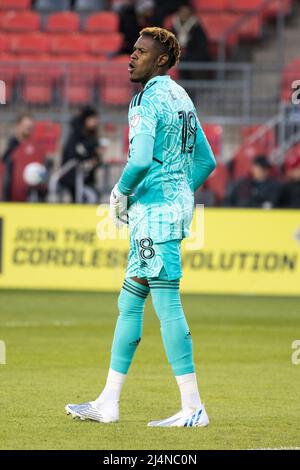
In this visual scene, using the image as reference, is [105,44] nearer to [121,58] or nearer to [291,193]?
[121,58]

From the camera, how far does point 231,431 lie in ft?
23.9

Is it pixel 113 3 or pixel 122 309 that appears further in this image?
pixel 113 3

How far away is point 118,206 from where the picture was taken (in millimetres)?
7449

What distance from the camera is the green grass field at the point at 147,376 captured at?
7.06 m

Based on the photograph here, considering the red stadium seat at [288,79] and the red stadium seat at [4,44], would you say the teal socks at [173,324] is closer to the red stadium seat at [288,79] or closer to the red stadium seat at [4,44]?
the red stadium seat at [288,79]

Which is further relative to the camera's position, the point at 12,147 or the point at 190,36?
the point at 190,36

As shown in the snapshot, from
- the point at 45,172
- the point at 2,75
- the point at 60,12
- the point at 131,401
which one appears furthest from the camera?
the point at 60,12

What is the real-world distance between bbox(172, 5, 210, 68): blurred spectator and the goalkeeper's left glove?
16.5 metres

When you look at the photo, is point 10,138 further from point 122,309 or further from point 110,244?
point 122,309

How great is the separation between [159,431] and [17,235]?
11118 millimetres

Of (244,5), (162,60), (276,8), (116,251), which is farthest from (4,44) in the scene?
(162,60)

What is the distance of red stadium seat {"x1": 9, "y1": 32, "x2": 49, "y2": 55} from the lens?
2562cm

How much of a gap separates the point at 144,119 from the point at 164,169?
1.13 ft

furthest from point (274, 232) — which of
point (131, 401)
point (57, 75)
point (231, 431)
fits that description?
point (231, 431)
